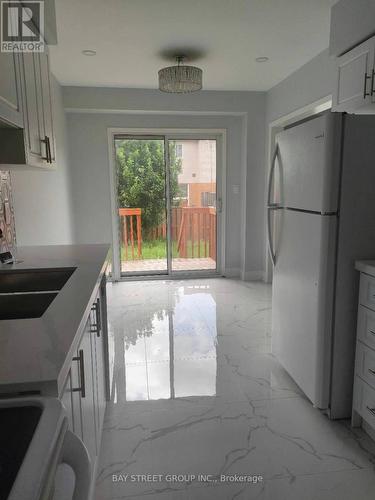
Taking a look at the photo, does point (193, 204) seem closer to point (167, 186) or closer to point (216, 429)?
point (167, 186)

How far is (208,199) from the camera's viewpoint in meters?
5.25

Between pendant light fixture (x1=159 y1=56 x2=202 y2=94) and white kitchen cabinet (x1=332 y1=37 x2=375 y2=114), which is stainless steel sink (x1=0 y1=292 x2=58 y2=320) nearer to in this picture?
white kitchen cabinet (x1=332 y1=37 x2=375 y2=114)

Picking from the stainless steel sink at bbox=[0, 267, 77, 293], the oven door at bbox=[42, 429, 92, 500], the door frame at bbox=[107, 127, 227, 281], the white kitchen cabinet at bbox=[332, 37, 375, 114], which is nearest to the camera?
the oven door at bbox=[42, 429, 92, 500]

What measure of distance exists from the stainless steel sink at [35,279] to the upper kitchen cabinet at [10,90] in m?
0.76

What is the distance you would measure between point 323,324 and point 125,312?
2383 millimetres

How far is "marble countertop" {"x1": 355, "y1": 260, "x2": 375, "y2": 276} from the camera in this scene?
5.76ft

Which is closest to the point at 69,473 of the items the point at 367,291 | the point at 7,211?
the point at 367,291

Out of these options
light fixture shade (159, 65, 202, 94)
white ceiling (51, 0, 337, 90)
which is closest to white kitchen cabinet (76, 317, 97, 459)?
white ceiling (51, 0, 337, 90)

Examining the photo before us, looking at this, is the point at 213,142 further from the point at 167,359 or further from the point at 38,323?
the point at 38,323

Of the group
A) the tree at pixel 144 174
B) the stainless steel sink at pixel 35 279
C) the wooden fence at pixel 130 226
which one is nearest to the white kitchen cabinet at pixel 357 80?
the stainless steel sink at pixel 35 279

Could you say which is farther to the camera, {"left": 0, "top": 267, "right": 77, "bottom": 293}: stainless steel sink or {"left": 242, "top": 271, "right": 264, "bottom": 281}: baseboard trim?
{"left": 242, "top": 271, "right": 264, "bottom": 281}: baseboard trim

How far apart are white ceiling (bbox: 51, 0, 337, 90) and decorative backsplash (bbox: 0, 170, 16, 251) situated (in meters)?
1.24

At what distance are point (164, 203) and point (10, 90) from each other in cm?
376

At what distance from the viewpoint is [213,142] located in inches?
201
